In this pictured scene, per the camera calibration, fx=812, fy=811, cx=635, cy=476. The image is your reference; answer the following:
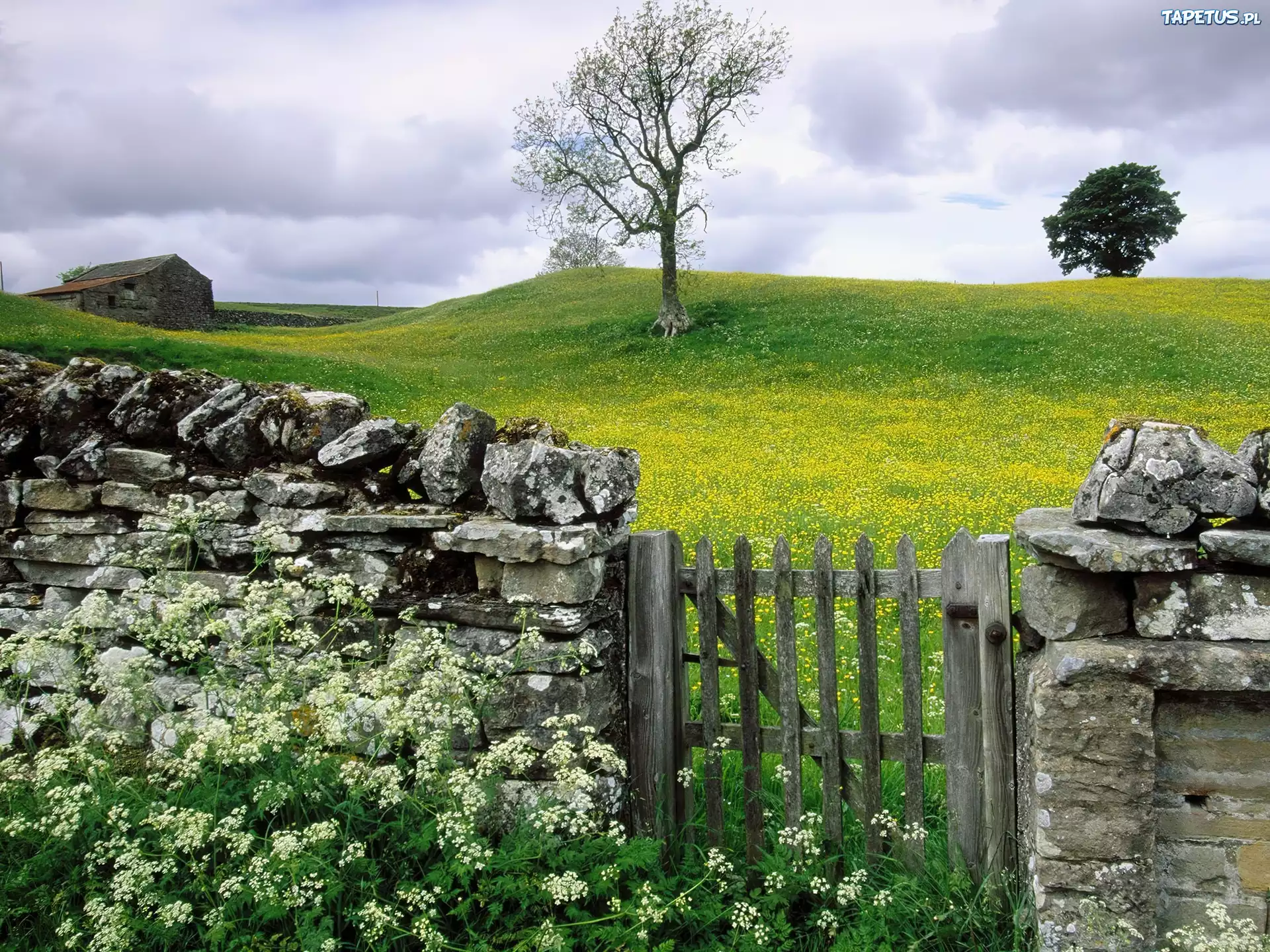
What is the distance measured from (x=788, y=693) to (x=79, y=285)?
2234 inches

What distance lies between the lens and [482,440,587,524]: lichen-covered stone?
3.79 metres

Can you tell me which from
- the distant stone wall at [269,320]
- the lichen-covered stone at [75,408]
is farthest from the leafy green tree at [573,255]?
the lichen-covered stone at [75,408]

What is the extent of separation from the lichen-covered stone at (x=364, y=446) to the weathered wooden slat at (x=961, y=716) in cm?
285

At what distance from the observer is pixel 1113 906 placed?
3.18 meters

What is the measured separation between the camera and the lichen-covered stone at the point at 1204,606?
3.10 meters

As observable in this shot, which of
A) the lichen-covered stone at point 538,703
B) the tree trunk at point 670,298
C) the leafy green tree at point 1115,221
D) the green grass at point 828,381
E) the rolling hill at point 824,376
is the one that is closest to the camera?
the lichen-covered stone at point 538,703

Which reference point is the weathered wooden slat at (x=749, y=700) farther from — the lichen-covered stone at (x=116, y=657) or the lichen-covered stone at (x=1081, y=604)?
the lichen-covered stone at (x=116, y=657)

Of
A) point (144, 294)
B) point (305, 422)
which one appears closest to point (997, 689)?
point (305, 422)

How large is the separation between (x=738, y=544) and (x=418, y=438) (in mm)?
1854

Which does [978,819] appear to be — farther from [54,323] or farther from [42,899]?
[54,323]

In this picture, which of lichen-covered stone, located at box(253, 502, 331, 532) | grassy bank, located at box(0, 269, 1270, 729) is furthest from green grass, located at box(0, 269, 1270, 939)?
lichen-covered stone, located at box(253, 502, 331, 532)

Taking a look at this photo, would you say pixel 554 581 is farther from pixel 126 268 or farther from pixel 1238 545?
pixel 126 268

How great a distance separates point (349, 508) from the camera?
166 inches

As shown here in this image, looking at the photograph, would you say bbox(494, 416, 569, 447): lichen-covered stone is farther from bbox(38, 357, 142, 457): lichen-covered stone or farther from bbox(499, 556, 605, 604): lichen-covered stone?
bbox(38, 357, 142, 457): lichen-covered stone
